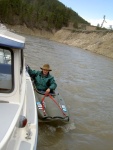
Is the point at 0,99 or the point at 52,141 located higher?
the point at 0,99

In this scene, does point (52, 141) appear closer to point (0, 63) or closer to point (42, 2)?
point (0, 63)

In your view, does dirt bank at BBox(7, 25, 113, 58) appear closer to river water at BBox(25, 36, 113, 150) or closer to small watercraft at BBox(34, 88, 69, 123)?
river water at BBox(25, 36, 113, 150)

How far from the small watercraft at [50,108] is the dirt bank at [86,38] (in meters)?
27.3

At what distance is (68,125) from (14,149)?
4691 mm

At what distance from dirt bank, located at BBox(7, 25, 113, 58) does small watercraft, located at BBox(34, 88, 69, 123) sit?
27321 mm

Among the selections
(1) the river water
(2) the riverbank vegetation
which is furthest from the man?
(2) the riverbank vegetation

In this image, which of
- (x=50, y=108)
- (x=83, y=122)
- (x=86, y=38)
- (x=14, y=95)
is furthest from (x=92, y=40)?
(x=14, y=95)

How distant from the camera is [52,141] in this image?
6.90 metres

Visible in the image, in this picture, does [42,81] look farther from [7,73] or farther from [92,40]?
[92,40]

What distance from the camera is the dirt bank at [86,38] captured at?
38.6 m

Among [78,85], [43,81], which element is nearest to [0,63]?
[43,81]

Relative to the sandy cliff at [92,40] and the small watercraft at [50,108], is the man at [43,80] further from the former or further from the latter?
the sandy cliff at [92,40]

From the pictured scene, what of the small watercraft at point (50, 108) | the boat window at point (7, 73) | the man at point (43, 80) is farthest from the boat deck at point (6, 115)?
the man at point (43, 80)

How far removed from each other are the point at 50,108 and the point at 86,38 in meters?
42.0
